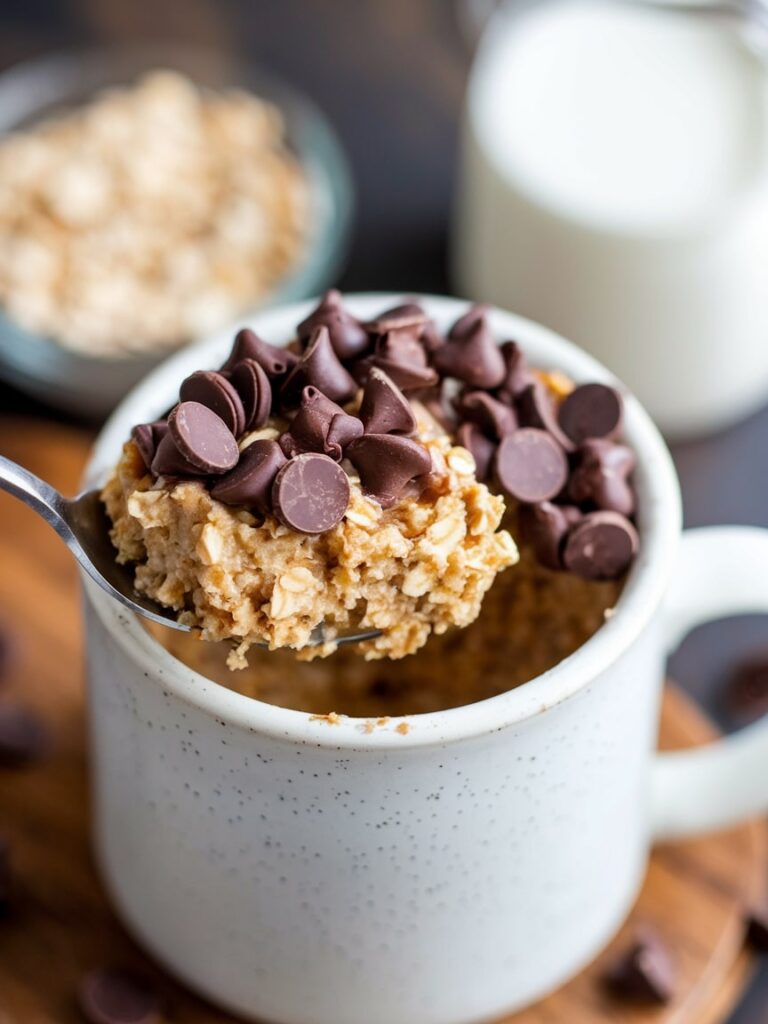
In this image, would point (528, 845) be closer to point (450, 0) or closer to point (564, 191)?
point (564, 191)

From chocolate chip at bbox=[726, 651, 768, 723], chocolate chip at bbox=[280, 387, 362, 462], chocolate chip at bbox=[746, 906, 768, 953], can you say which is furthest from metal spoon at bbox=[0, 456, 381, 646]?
chocolate chip at bbox=[726, 651, 768, 723]

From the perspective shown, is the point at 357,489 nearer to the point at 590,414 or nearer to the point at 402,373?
the point at 402,373

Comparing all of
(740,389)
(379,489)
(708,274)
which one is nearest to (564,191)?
(708,274)

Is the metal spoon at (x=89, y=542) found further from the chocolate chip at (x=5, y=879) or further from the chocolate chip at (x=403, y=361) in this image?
the chocolate chip at (x=5, y=879)

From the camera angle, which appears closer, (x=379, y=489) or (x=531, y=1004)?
(x=379, y=489)

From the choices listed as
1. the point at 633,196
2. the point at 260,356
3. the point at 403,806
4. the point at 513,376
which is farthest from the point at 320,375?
the point at 633,196

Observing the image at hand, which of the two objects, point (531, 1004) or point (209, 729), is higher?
point (209, 729)
